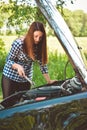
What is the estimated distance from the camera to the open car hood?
3.19 m

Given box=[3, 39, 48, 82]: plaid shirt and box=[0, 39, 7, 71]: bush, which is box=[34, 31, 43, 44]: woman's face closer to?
box=[3, 39, 48, 82]: plaid shirt

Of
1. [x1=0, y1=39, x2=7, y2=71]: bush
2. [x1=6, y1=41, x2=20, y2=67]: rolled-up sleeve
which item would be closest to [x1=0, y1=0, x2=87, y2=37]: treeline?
[x1=0, y1=39, x2=7, y2=71]: bush

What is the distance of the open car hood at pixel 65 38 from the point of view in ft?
10.5

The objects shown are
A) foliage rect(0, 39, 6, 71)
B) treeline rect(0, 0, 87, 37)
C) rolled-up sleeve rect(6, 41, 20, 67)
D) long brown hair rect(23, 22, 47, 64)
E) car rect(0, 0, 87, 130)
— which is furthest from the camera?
foliage rect(0, 39, 6, 71)

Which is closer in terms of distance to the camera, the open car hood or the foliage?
the open car hood

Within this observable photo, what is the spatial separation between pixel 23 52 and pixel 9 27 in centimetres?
1095

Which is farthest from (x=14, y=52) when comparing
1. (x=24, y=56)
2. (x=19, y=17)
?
(x=19, y=17)

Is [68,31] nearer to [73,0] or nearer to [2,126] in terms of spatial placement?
[2,126]

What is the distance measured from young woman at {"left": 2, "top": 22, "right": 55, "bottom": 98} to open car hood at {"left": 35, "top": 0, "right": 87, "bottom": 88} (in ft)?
4.52

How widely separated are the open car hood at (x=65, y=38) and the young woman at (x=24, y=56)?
54.3 inches

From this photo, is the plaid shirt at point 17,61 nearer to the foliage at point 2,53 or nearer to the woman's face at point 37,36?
the woman's face at point 37,36

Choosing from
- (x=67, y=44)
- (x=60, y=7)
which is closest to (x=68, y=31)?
(x=67, y=44)

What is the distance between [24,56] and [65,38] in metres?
1.95

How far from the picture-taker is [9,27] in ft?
52.2
